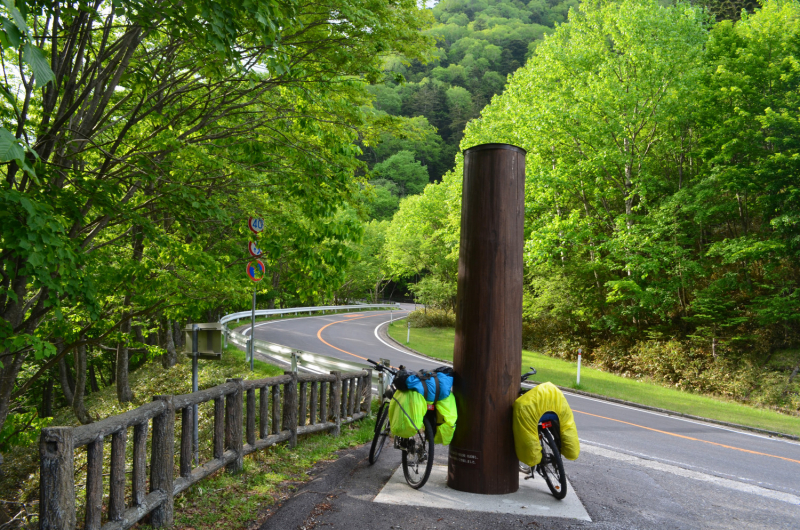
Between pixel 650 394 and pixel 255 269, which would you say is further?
pixel 650 394

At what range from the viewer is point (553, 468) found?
15.6ft

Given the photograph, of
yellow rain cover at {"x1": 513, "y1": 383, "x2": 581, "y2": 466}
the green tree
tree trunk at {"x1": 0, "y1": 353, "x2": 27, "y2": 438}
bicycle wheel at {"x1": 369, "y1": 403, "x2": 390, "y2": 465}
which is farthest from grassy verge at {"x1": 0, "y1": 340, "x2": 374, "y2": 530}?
the green tree

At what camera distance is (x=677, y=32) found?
58.3 ft

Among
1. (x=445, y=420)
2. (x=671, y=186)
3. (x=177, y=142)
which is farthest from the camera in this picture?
(x=671, y=186)

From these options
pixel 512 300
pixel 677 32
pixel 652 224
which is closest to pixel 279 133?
pixel 512 300

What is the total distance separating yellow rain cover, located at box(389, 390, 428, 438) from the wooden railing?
166cm

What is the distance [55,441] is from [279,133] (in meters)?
4.68

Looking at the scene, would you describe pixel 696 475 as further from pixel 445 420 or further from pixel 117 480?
pixel 117 480

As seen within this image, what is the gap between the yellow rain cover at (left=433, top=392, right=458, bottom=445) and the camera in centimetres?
475

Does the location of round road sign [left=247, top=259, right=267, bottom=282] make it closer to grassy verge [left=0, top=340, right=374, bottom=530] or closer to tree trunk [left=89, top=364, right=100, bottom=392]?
grassy verge [left=0, top=340, right=374, bottom=530]

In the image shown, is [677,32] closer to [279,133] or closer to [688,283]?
[688,283]

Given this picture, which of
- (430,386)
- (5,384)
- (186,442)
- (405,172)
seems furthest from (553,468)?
(405,172)

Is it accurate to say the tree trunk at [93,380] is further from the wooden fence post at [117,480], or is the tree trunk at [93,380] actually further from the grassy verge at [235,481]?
the wooden fence post at [117,480]

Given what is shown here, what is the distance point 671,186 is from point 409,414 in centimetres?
1893
